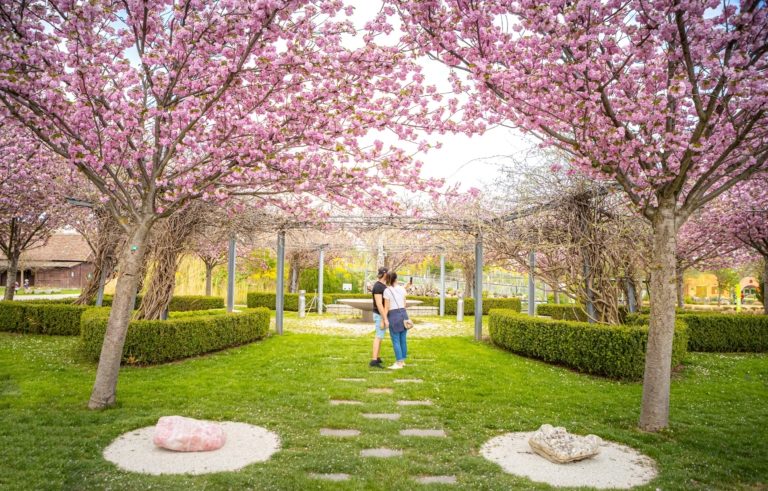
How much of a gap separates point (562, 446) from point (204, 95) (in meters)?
4.65

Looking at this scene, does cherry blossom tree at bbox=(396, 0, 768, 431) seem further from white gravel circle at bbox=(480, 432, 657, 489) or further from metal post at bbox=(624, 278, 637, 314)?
metal post at bbox=(624, 278, 637, 314)

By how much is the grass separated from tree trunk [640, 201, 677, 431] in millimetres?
244

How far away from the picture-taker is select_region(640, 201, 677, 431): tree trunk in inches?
194

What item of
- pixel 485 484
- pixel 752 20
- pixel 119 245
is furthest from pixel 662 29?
pixel 119 245

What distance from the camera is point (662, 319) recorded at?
195 inches

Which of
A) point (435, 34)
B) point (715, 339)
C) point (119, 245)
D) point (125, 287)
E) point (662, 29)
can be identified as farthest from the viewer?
point (119, 245)

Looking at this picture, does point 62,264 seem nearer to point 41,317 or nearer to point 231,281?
point 41,317

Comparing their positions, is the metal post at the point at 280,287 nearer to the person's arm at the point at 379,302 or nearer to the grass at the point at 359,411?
the grass at the point at 359,411

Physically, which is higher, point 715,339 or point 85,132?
point 85,132

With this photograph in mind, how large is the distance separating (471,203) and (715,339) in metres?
5.89

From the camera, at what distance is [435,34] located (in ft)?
16.0

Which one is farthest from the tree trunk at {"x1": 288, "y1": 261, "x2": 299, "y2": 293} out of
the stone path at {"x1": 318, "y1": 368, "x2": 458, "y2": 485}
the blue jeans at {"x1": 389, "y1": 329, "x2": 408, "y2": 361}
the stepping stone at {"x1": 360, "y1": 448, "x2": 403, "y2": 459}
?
the stepping stone at {"x1": 360, "y1": 448, "x2": 403, "y2": 459}

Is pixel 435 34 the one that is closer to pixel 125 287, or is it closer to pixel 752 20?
pixel 752 20

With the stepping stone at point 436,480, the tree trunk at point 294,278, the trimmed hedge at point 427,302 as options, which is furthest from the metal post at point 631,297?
the tree trunk at point 294,278
